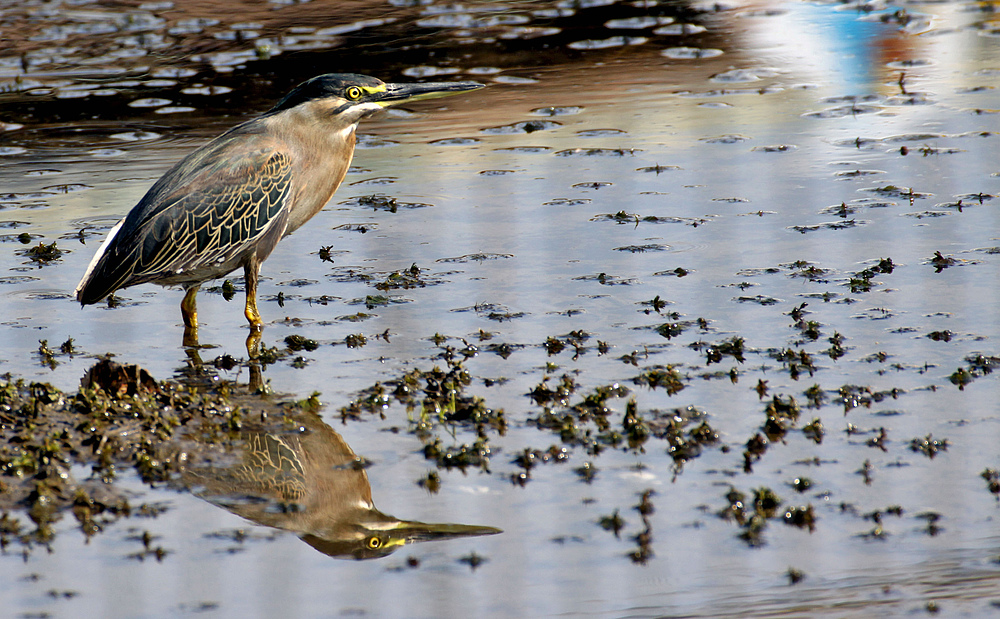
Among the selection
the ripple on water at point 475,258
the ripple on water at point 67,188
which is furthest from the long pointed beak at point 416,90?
the ripple on water at point 67,188

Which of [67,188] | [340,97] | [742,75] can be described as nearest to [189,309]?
[340,97]

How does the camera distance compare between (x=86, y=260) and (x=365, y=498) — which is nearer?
(x=365, y=498)

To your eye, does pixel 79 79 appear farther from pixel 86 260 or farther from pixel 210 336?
pixel 210 336

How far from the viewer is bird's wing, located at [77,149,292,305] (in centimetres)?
668

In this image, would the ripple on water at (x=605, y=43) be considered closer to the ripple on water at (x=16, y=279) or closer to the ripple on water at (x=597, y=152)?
the ripple on water at (x=597, y=152)

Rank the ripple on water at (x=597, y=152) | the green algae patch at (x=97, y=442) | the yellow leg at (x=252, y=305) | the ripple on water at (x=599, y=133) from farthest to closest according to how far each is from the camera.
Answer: the ripple on water at (x=599, y=133) → the ripple on water at (x=597, y=152) → the yellow leg at (x=252, y=305) → the green algae patch at (x=97, y=442)

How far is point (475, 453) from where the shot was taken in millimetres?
5199

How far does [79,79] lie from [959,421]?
1111 centimetres

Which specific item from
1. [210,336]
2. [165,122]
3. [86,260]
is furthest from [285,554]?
[165,122]

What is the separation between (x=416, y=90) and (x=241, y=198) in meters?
1.31

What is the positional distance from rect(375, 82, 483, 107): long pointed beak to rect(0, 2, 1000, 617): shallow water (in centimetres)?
116

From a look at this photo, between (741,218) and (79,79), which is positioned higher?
(79,79)

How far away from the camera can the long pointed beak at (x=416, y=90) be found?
23.7 feet

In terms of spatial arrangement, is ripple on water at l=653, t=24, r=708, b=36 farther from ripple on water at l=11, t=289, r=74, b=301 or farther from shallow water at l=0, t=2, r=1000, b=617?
ripple on water at l=11, t=289, r=74, b=301
